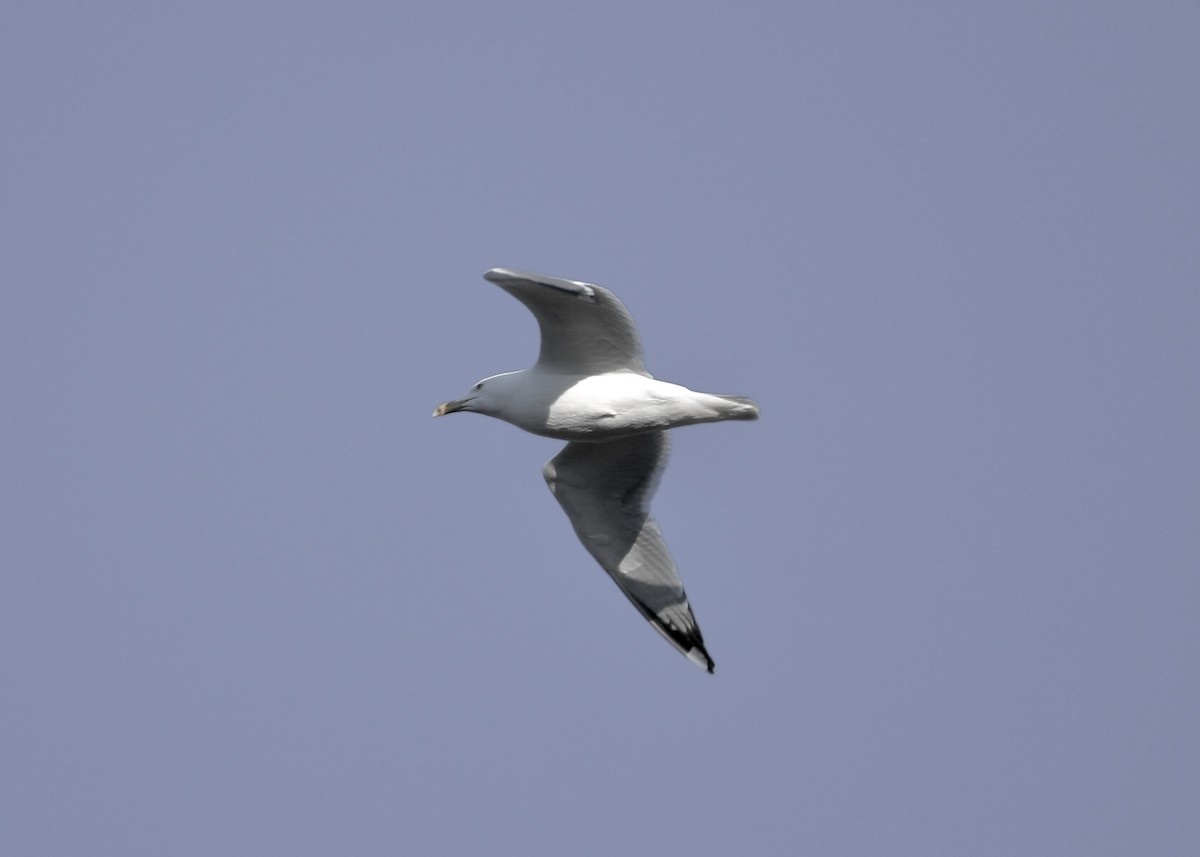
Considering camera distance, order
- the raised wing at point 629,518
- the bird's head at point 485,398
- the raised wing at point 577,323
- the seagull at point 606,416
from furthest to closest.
→ the raised wing at point 629,518, the bird's head at point 485,398, the seagull at point 606,416, the raised wing at point 577,323

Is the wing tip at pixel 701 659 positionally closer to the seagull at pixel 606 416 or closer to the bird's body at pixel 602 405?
the seagull at pixel 606 416

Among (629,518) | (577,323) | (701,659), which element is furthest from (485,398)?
(701,659)

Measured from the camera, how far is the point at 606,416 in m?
11.7

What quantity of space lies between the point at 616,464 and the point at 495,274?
2.69 m

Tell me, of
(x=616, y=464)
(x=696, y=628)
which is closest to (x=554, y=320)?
(x=616, y=464)

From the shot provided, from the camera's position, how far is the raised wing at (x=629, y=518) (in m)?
13.1

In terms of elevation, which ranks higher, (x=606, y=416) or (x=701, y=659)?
(x=606, y=416)

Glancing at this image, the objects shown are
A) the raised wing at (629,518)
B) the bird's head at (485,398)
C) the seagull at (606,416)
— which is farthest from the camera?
the raised wing at (629,518)

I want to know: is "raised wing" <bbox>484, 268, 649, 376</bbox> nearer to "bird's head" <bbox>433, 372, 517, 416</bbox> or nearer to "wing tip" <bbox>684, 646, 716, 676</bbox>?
"bird's head" <bbox>433, 372, 517, 416</bbox>

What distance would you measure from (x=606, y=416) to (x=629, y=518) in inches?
67.8

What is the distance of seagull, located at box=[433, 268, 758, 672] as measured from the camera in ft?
Result: 38.2

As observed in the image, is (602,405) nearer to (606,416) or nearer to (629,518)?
(606,416)

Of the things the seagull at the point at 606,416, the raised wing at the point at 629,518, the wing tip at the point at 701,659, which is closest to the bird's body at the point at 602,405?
the seagull at the point at 606,416

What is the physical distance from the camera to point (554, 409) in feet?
38.9
